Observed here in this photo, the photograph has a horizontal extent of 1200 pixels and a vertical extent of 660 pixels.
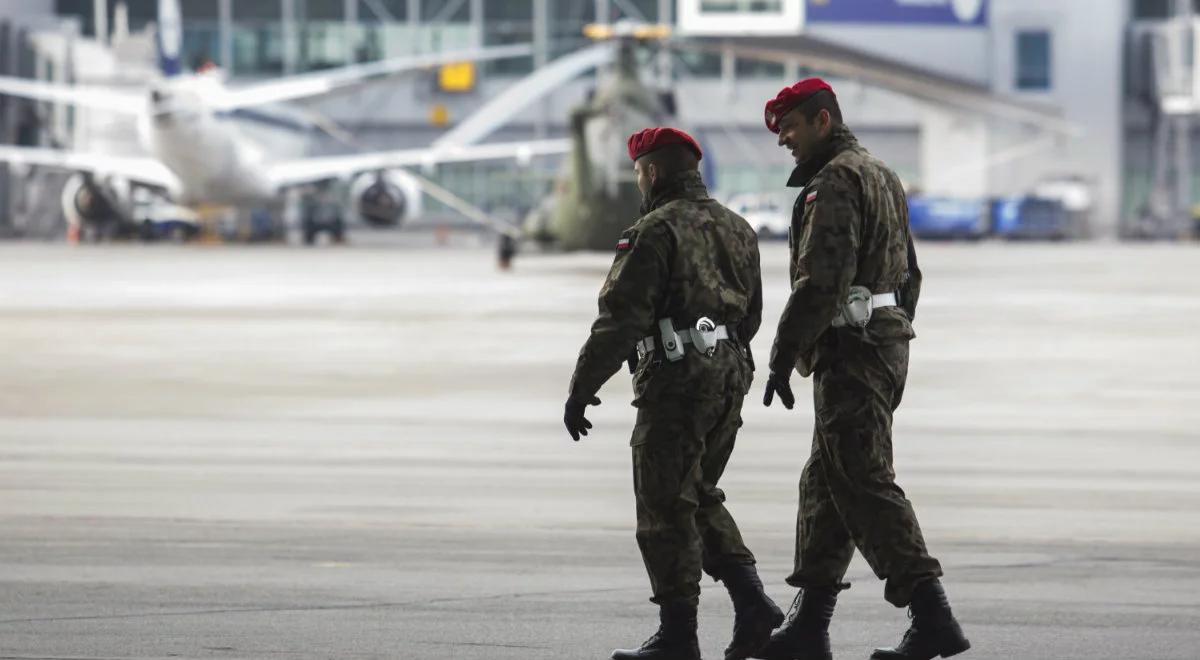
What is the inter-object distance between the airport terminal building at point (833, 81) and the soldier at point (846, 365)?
67.9 metres

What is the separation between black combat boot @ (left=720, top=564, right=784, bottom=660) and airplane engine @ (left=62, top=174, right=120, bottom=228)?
57218 millimetres

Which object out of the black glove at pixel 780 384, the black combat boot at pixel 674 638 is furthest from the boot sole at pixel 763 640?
the black glove at pixel 780 384

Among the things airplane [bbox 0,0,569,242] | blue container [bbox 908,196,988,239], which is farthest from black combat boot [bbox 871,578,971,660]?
blue container [bbox 908,196,988,239]

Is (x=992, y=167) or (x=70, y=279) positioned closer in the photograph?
(x=70, y=279)

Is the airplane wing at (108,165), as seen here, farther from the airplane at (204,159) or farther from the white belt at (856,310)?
the white belt at (856,310)

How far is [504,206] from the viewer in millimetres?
89812

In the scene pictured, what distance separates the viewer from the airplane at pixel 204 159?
55.0m

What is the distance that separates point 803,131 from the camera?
723cm

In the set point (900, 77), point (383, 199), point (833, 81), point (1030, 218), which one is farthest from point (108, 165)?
point (1030, 218)

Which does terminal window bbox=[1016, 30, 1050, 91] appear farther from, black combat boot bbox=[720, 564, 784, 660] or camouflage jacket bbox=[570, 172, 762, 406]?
black combat boot bbox=[720, 564, 784, 660]

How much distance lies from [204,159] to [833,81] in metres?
32.2

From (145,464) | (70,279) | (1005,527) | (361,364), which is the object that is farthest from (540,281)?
(1005,527)

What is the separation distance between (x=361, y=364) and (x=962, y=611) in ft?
44.2

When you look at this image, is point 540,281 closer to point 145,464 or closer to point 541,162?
point 145,464
